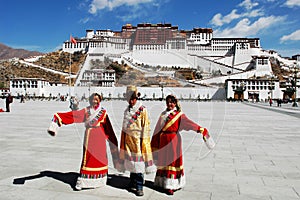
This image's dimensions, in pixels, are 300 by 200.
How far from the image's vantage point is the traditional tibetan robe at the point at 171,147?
387cm

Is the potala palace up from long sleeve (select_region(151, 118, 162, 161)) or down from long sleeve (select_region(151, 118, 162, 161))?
up

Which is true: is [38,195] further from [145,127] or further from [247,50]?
[247,50]

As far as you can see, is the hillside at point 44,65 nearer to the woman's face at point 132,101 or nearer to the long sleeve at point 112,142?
the long sleeve at point 112,142

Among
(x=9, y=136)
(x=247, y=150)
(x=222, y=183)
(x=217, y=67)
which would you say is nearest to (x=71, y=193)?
(x=222, y=183)

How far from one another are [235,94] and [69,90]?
3917 centimetres

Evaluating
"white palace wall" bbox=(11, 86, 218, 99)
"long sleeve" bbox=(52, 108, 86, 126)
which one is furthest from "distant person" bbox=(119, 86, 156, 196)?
"white palace wall" bbox=(11, 86, 218, 99)

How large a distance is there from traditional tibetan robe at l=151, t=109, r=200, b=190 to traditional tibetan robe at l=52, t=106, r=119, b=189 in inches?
26.3

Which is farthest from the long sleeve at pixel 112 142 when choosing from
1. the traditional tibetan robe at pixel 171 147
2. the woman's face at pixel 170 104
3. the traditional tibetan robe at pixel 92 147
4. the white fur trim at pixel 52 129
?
the woman's face at pixel 170 104

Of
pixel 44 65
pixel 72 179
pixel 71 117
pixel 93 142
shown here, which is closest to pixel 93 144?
pixel 93 142

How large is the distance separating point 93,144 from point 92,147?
4 centimetres

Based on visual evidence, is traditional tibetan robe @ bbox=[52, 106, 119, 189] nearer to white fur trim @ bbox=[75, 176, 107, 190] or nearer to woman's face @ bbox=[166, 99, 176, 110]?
white fur trim @ bbox=[75, 176, 107, 190]

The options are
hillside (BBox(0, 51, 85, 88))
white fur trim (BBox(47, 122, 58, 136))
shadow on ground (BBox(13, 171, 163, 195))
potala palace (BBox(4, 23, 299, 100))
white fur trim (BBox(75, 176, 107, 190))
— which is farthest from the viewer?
hillside (BBox(0, 51, 85, 88))

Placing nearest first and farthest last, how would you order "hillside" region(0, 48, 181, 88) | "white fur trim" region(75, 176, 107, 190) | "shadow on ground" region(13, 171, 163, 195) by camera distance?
1. "white fur trim" region(75, 176, 107, 190)
2. "shadow on ground" region(13, 171, 163, 195)
3. "hillside" region(0, 48, 181, 88)

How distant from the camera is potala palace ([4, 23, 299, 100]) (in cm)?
7819
